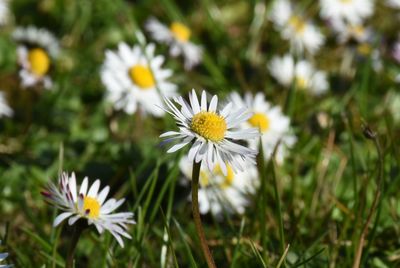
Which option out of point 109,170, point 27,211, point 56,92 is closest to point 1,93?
point 56,92

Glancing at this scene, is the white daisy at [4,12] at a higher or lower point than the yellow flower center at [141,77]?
higher

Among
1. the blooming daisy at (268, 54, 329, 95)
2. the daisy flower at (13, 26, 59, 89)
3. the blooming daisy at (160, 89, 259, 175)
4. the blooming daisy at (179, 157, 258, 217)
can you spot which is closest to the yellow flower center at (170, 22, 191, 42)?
the blooming daisy at (268, 54, 329, 95)

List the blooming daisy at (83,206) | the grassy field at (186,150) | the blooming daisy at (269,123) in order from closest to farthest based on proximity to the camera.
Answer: the blooming daisy at (83,206)
the grassy field at (186,150)
the blooming daisy at (269,123)

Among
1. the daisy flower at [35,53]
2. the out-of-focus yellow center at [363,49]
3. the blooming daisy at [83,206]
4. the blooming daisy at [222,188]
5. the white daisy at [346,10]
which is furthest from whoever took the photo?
the white daisy at [346,10]

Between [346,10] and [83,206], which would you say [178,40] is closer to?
[346,10]

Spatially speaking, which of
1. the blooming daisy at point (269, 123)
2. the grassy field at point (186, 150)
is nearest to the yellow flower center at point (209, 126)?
the grassy field at point (186, 150)

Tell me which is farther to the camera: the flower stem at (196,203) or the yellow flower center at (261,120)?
the yellow flower center at (261,120)

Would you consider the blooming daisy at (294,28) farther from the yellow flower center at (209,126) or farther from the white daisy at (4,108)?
the yellow flower center at (209,126)

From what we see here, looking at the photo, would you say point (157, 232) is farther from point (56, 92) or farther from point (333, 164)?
point (56, 92)

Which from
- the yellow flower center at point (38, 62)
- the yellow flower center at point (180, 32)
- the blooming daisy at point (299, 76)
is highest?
the yellow flower center at point (180, 32)
